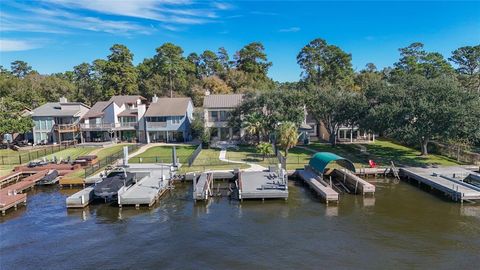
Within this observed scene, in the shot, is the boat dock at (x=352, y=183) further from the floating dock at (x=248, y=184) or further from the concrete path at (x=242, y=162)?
the concrete path at (x=242, y=162)

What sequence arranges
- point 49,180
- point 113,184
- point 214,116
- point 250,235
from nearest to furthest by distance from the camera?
point 250,235, point 113,184, point 49,180, point 214,116

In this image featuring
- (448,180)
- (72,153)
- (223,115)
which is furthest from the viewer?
(223,115)

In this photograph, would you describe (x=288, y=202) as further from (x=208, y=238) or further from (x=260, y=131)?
(x=260, y=131)

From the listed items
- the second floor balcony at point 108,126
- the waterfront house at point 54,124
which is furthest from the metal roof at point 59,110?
the second floor balcony at point 108,126

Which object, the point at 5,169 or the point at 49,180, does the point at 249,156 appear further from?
the point at 5,169

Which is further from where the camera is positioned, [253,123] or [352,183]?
[253,123]

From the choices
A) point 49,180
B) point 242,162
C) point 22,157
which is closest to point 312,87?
point 242,162
